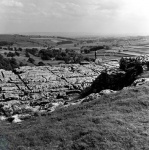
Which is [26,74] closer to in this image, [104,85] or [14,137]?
[104,85]

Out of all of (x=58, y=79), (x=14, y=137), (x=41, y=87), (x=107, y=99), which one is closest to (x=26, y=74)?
(x=58, y=79)

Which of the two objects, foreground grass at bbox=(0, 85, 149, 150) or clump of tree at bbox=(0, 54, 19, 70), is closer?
foreground grass at bbox=(0, 85, 149, 150)

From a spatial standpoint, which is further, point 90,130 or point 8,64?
point 8,64

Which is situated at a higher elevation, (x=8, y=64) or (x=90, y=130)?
(x=90, y=130)

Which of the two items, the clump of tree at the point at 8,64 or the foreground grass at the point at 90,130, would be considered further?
the clump of tree at the point at 8,64

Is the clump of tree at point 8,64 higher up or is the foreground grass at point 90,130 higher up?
the foreground grass at point 90,130

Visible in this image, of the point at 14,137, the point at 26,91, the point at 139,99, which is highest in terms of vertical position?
the point at 139,99

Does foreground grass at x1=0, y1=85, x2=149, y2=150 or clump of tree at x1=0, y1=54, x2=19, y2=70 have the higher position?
foreground grass at x1=0, y1=85, x2=149, y2=150

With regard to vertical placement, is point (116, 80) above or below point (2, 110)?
above
